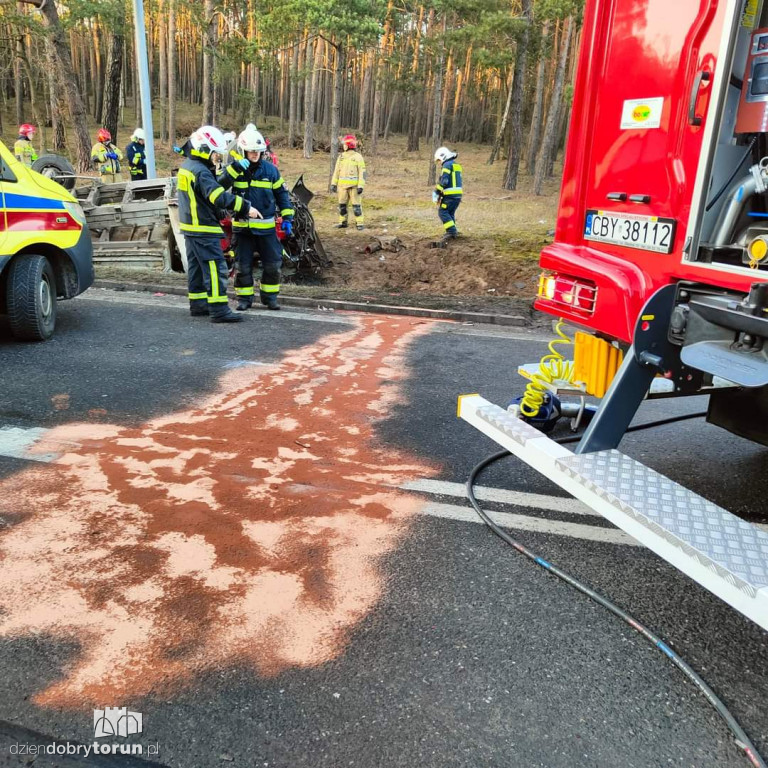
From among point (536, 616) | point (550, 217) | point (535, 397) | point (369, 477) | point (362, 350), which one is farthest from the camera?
point (550, 217)

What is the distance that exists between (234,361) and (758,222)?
4315mm

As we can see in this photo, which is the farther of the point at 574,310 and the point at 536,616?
the point at 574,310

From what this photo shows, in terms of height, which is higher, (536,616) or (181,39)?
(181,39)

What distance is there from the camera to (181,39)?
2327 inches

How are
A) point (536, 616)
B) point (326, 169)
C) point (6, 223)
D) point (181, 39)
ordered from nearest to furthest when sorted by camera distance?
point (536, 616)
point (6, 223)
point (326, 169)
point (181, 39)

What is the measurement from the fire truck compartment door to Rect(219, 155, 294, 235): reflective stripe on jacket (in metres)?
5.15

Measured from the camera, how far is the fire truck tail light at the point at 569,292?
10.8 ft

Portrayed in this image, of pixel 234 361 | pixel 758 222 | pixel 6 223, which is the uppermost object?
pixel 758 222

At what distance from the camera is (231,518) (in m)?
3.19

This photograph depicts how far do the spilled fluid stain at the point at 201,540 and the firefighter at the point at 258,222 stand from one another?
138 inches

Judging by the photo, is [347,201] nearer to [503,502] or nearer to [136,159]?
[136,159]

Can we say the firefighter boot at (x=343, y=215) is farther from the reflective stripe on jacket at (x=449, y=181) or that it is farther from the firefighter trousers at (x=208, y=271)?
the firefighter trousers at (x=208, y=271)

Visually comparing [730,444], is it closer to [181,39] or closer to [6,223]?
[6,223]

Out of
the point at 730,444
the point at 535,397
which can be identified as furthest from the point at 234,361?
the point at 730,444
